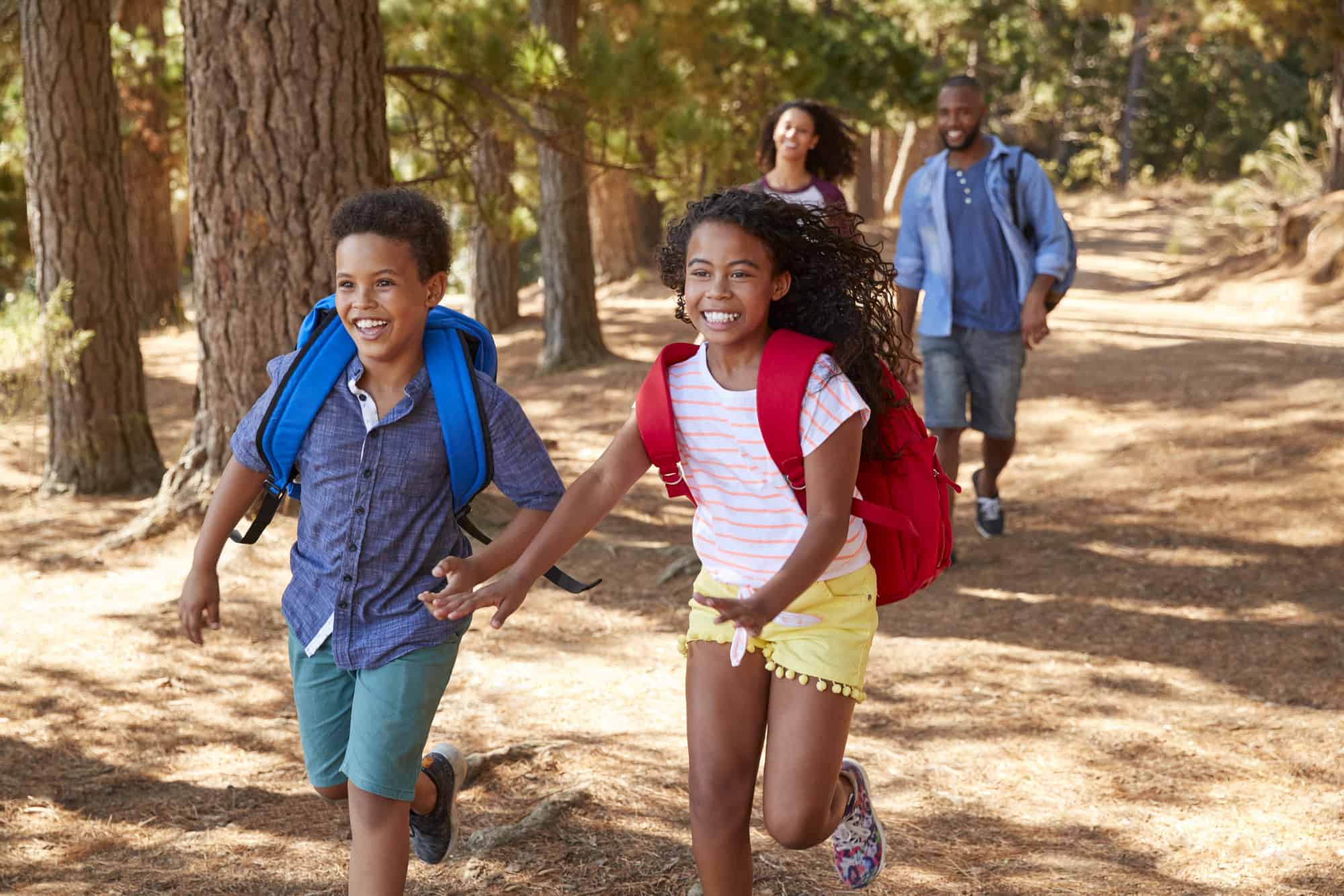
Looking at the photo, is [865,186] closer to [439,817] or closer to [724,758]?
[439,817]

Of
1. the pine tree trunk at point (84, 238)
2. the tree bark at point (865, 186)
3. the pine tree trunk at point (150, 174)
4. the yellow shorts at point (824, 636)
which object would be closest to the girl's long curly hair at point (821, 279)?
the yellow shorts at point (824, 636)

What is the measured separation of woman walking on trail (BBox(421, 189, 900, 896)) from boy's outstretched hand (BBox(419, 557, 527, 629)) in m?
0.04

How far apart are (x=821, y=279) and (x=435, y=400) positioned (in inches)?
31.0

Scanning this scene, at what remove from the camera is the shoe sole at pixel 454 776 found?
3.04 metres

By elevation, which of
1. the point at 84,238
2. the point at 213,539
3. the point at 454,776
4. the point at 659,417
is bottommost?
the point at 454,776

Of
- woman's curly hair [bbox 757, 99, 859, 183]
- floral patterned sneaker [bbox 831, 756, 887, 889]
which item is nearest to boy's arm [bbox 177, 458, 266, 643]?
floral patterned sneaker [bbox 831, 756, 887, 889]

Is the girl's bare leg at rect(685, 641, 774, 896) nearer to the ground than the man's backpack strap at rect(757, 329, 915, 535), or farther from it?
nearer to the ground

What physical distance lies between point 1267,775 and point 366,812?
2.65m

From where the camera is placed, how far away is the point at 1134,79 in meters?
32.1

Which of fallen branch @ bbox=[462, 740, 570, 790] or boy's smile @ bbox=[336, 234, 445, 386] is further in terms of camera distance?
fallen branch @ bbox=[462, 740, 570, 790]

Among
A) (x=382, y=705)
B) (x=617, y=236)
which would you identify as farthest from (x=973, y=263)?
(x=617, y=236)

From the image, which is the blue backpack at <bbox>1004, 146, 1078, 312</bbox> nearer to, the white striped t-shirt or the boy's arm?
the white striped t-shirt

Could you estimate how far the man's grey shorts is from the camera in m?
5.70

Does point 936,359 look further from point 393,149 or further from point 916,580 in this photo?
point 393,149
